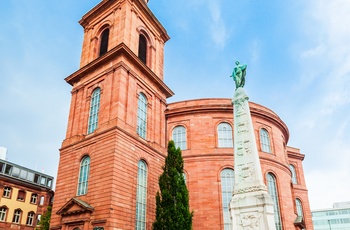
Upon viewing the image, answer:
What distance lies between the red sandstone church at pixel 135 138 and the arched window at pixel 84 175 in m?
0.07

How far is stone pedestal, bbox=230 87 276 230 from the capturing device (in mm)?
10852

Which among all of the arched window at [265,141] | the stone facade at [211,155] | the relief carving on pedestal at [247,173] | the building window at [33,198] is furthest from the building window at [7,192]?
the relief carving on pedestal at [247,173]

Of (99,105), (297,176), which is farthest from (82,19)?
(297,176)

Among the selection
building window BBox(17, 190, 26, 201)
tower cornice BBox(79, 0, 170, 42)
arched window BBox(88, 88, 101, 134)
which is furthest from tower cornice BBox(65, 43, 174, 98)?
building window BBox(17, 190, 26, 201)

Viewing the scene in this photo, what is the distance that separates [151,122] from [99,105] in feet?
14.0

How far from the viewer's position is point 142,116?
24016 mm

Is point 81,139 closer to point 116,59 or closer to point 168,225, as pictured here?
point 116,59

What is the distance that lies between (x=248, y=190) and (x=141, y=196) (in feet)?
36.6

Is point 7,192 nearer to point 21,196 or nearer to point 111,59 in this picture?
point 21,196

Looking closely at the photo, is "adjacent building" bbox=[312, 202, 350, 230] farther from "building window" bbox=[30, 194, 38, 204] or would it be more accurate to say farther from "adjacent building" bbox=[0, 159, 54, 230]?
"building window" bbox=[30, 194, 38, 204]

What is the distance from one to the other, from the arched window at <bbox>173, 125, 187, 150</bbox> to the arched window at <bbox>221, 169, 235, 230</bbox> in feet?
13.5

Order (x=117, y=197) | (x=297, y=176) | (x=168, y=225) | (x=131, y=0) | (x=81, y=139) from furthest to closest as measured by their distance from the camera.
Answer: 1. (x=297, y=176)
2. (x=131, y=0)
3. (x=81, y=139)
4. (x=117, y=197)
5. (x=168, y=225)

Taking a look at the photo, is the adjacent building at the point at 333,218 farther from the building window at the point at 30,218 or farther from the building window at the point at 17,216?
the building window at the point at 17,216

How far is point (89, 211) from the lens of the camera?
18578mm
